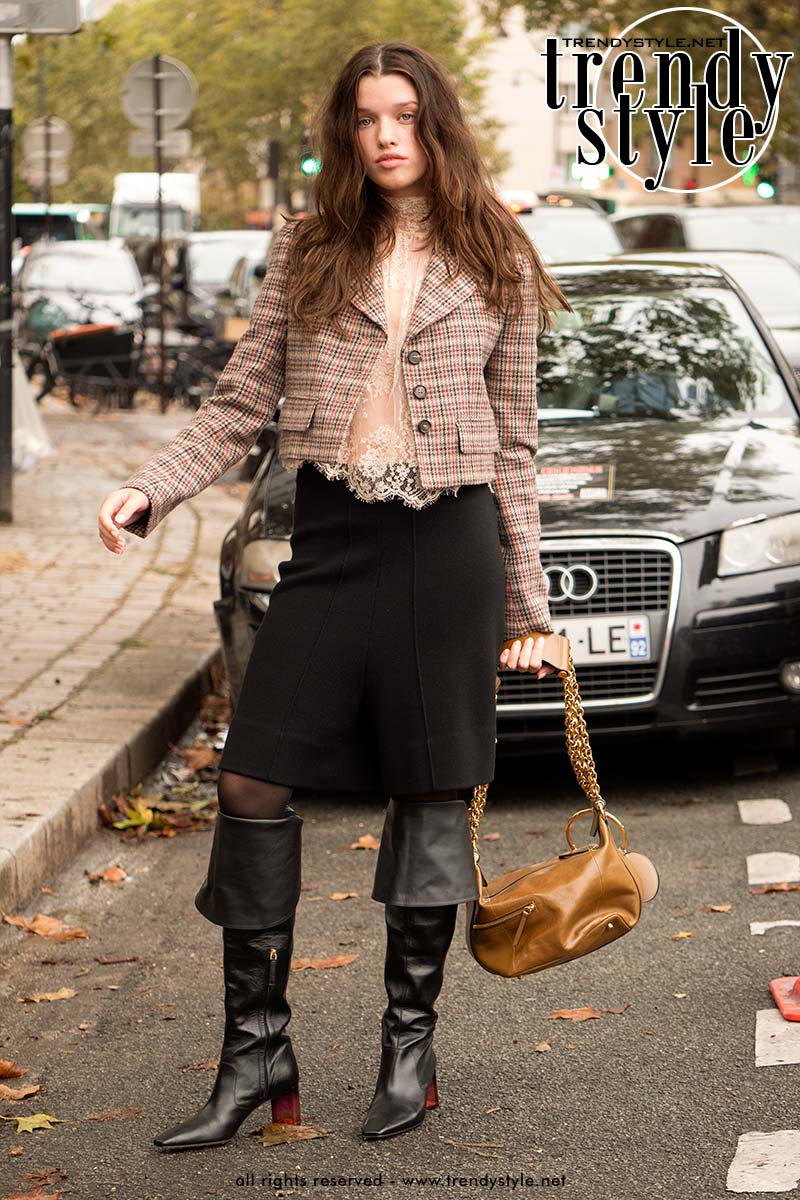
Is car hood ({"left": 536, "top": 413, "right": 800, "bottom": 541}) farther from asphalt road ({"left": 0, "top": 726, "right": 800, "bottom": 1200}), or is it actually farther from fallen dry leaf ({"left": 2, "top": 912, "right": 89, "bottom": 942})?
fallen dry leaf ({"left": 2, "top": 912, "right": 89, "bottom": 942})

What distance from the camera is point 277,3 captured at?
5569 centimetres

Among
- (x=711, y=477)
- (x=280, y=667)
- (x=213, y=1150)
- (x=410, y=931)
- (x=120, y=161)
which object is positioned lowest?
(x=213, y=1150)

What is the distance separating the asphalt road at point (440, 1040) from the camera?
3.55 metres

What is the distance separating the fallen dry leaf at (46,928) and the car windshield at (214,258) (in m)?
27.2

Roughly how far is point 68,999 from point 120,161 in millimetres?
67563

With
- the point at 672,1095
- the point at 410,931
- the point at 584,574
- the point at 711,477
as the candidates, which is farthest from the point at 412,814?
the point at 711,477

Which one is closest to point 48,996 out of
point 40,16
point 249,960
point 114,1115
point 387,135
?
point 114,1115

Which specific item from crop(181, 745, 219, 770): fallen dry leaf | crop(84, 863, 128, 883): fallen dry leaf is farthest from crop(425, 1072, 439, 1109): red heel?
crop(181, 745, 219, 770): fallen dry leaf

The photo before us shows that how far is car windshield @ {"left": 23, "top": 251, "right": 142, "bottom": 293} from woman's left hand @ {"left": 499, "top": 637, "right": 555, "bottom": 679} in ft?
70.3

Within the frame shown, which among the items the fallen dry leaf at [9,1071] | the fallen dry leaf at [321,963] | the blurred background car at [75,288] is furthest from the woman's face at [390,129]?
the blurred background car at [75,288]

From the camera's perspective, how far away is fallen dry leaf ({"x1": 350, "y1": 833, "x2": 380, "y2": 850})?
5.96 meters

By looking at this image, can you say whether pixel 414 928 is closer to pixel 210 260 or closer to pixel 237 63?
pixel 210 260

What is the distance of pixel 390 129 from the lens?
3.50 metres

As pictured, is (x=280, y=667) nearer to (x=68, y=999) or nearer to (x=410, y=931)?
(x=410, y=931)
